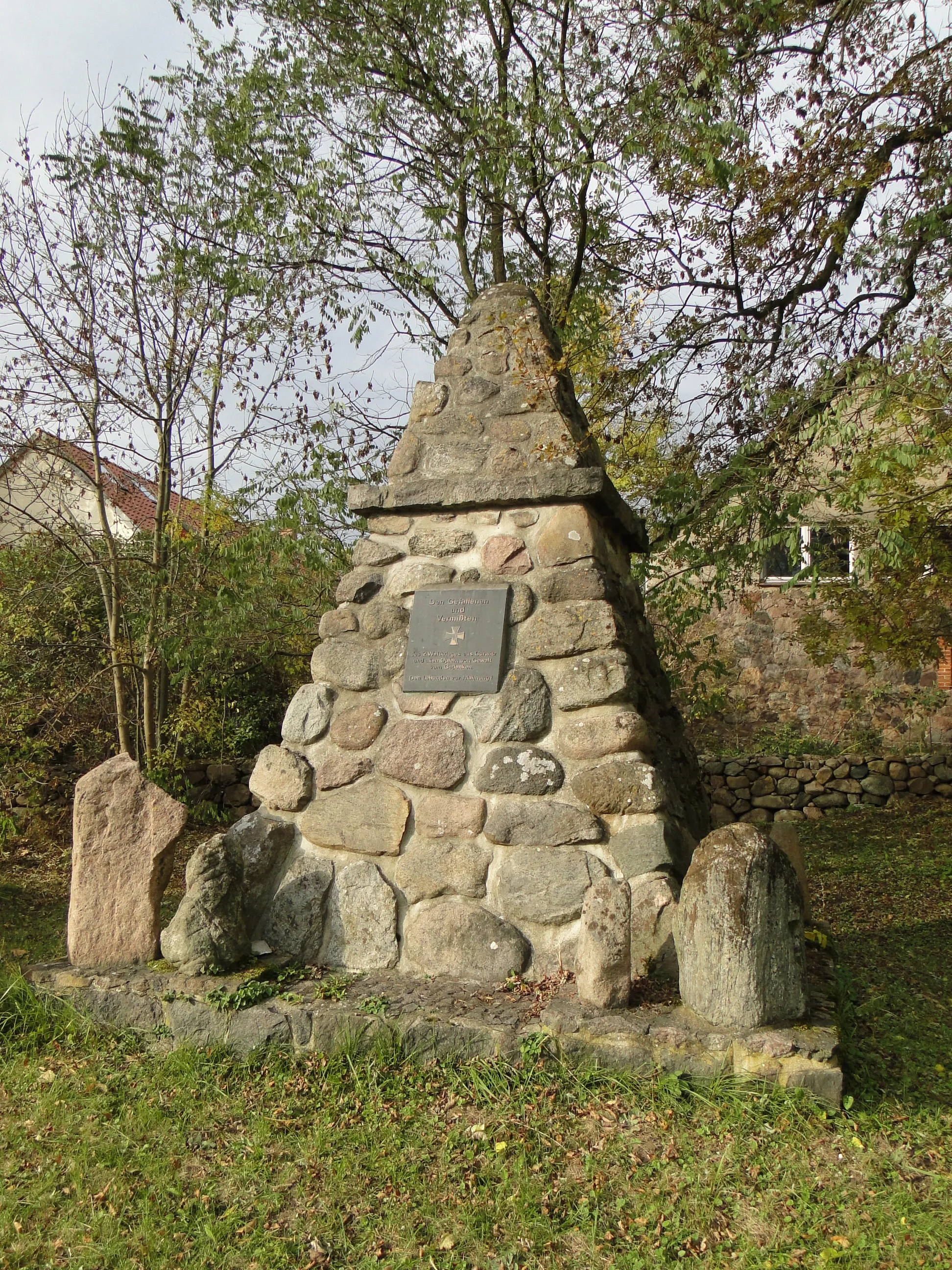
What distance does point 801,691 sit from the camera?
38.0 ft

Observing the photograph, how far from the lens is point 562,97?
5121mm

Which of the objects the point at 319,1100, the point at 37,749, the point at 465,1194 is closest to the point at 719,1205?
the point at 465,1194

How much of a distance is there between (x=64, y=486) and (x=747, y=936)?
20.2 feet

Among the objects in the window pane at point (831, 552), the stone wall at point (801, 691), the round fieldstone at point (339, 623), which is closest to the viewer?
the round fieldstone at point (339, 623)

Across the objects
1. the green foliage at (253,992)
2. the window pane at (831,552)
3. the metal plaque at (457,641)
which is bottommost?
the green foliage at (253,992)

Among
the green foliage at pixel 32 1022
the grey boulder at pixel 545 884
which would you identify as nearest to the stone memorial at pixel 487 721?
the grey boulder at pixel 545 884

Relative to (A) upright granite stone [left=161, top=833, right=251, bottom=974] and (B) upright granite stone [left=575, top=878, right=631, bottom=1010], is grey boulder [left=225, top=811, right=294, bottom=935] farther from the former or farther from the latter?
(B) upright granite stone [left=575, top=878, right=631, bottom=1010]

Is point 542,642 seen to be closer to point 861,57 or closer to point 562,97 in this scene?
point 562,97

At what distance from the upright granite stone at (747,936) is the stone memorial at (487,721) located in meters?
0.30

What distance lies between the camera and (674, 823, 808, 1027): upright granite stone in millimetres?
2975

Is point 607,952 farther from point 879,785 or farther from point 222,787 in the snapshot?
point 879,785

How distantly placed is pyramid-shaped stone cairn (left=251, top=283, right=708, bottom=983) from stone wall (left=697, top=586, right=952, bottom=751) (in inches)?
276

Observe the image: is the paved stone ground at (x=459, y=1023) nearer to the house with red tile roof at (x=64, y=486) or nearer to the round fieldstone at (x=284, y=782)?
the round fieldstone at (x=284, y=782)

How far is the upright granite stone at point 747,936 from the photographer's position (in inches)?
117
